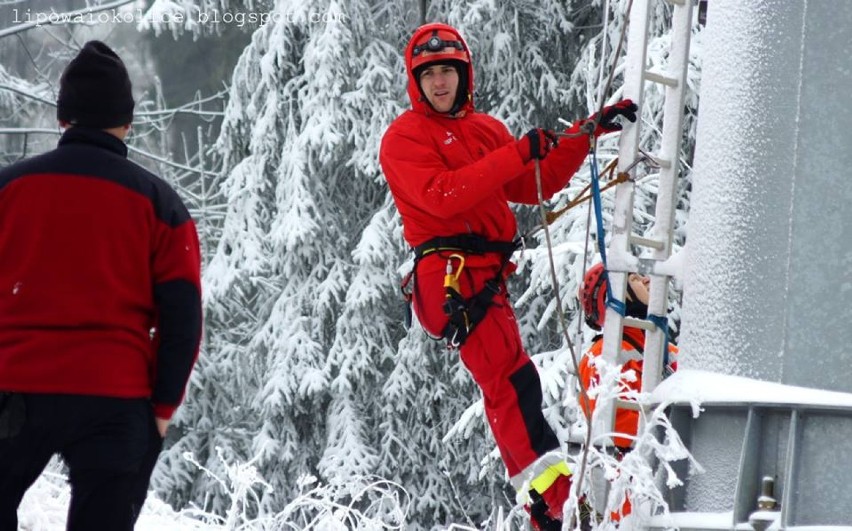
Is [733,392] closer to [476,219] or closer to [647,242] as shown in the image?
[647,242]

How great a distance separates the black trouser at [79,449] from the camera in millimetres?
3992

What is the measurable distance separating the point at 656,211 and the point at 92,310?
7.13 feet

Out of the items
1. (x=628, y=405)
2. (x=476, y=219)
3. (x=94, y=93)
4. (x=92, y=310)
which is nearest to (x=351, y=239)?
(x=476, y=219)

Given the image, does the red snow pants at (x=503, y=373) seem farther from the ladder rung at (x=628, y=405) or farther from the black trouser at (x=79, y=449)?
the black trouser at (x=79, y=449)

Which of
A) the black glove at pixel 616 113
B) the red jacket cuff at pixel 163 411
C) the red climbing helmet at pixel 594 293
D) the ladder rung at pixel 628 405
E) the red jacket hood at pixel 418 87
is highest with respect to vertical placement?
the red jacket hood at pixel 418 87

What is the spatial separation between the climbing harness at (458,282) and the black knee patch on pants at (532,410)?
0.87 feet

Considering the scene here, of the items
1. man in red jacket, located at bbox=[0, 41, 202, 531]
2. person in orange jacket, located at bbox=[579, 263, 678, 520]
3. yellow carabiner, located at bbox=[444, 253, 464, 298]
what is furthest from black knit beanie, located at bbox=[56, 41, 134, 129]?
person in orange jacket, located at bbox=[579, 263, 678, 520]

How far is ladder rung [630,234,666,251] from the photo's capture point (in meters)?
5.22

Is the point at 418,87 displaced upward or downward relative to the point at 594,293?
upward

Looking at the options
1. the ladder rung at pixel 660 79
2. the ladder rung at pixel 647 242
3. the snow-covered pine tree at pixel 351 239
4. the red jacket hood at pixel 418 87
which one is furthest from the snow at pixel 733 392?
the snow-covered pine tree at pixel 351 239

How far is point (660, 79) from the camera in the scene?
17.3 feet

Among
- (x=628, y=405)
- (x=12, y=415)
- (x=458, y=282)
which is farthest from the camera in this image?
(x=458, y=282)

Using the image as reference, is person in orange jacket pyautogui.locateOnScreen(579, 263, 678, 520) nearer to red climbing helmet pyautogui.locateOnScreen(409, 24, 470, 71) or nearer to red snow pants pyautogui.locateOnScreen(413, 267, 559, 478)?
red snow pants pyautogui.locateOnScreen(413, 267, 559, 478)

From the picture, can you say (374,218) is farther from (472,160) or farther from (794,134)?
(794,134)
